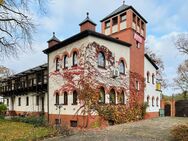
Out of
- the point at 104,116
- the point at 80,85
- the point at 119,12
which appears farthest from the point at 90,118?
the point at 119,12

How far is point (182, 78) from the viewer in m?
50.2

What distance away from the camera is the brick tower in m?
25.1

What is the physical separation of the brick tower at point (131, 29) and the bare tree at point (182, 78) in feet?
79.5

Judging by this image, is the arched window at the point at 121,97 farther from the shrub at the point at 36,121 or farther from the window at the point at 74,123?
the shrub at the point at 36,121

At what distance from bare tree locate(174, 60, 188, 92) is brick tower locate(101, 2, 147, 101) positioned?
24.2 m

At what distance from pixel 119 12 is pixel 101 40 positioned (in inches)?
224

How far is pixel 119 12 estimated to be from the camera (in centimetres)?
2581

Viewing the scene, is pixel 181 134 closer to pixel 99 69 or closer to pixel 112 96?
pixel 99 69

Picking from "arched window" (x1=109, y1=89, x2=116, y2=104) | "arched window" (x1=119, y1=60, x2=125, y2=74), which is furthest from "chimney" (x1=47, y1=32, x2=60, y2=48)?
"arched window" (x1=109, y1=89, x2=116, y2=104)

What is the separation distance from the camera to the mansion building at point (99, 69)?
20.9 metres

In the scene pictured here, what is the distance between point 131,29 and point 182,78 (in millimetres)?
Answer: 29185

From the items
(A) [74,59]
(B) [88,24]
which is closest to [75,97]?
(A) [74,59]

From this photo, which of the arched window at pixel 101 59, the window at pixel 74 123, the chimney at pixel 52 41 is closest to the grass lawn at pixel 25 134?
the window at pixel 74 123

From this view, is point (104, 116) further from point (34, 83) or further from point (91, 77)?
point (34, 83)
